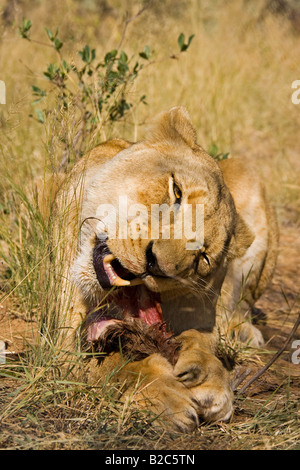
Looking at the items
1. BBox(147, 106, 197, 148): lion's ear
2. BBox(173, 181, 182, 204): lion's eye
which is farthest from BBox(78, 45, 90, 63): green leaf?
BBox(173, 181, 182, 204): lion's eye

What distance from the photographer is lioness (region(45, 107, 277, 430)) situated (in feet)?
8.49

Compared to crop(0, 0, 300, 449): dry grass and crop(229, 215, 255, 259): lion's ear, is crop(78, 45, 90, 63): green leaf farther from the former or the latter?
crop(229, 215, 255, 259): lion's ear

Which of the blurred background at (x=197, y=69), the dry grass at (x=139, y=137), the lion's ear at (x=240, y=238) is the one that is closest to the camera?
the dry grass at (x=139, y=137)

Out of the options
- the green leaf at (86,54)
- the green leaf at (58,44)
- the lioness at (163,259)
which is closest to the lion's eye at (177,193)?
the lioness at (163,259)

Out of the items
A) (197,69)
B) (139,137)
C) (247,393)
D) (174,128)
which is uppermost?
(197,69)

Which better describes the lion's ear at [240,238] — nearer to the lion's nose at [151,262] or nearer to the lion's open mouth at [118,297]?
the lion's open mouth at [118,297]

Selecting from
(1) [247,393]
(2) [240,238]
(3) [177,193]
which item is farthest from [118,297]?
(2) [240,238]

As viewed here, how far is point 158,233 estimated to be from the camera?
2.60 meters

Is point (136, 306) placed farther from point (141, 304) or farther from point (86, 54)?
point (86, 54)

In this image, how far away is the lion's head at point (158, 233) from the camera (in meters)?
2.63

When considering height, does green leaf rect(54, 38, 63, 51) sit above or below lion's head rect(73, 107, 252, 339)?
above

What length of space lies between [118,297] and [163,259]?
45 cm

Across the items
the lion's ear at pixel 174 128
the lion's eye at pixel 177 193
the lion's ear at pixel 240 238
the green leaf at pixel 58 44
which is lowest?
the lion's ear at pixel 240 238
